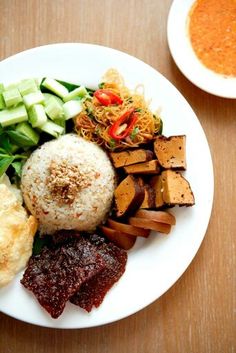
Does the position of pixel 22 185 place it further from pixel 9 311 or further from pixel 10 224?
pixel 9 311

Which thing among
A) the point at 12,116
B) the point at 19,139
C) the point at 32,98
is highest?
the point at 32,98

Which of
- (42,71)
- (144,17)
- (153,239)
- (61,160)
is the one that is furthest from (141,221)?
(144,17)

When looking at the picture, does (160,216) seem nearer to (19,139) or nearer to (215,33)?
(19,139)

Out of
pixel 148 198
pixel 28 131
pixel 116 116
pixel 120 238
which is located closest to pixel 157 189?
pixel 148 198

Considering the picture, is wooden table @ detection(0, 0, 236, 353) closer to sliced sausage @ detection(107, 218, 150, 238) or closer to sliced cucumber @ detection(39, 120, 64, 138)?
sliced sausage @ detection(107, 218, 150, 238)

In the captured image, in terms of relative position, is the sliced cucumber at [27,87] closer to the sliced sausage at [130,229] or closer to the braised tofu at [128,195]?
the braised tofu at [128,195]

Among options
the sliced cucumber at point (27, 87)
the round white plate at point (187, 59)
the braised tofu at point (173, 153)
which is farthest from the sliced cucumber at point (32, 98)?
the round white plate at point (187, 59)
